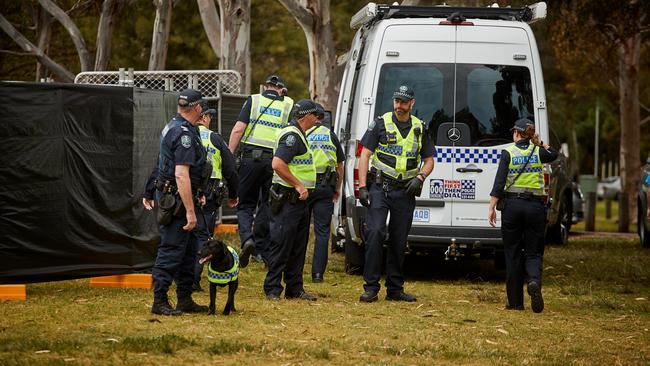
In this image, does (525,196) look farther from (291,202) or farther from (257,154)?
(257,154)

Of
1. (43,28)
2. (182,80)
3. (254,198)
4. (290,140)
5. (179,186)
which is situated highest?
(43,28)

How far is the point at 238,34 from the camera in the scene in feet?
70.7

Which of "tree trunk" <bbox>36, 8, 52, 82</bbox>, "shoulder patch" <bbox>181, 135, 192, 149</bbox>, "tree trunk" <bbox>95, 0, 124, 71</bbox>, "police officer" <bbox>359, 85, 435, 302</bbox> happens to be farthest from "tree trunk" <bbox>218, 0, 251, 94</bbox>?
"shoulder patch" <bbox>181, 135, 192, 149</bbox>

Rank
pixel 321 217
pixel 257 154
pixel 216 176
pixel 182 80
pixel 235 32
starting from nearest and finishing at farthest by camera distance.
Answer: pixel 216 176, pixel 321 217, pixel 257 154, pixel 182 80, pixel 235 32

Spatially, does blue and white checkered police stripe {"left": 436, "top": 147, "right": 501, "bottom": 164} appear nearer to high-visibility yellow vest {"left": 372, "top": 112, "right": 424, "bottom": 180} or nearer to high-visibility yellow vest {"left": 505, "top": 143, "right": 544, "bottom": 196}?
high-visibility yellow vest {"left": 372, "top": 112, "right": 424, "bottom": 180}

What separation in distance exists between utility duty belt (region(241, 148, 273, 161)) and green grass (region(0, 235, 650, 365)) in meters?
→ 1.29

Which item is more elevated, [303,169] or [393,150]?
[393,150]

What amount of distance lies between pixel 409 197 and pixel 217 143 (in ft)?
6.05

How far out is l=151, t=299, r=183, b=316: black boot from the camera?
945cm

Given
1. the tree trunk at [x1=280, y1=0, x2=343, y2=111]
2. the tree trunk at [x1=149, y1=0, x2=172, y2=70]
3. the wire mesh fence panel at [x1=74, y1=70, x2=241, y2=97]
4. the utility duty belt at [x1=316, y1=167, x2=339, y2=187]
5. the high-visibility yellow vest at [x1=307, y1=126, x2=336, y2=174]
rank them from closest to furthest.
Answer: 1. the high-visibility yellow vest at [x1=307, y1=126, x2=336, y2=174]
2. the utility duty belt at [x1=316, y1=167, x2=339, y2=187]
3. the wire mesh fence panel at [x1=74, y1=70, x2=241, y2=97]
4. the tree trunk at [x1=280, y1=0, x2=343, y2=111]
5. the tree trunk at [x1=149, y1=0, x2=172, y2=70]

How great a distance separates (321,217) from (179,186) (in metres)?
3.18

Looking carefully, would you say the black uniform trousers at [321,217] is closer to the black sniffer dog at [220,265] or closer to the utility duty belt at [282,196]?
the utility duty belt at [282,196]

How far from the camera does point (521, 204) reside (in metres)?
10.6

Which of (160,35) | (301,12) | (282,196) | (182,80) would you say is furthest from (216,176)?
(160,35)
